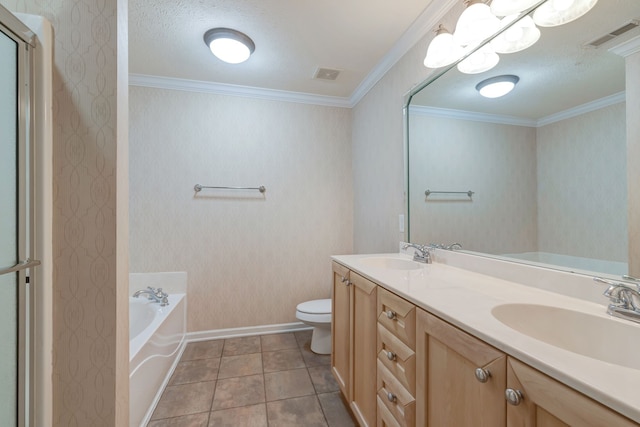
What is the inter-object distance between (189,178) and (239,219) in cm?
58

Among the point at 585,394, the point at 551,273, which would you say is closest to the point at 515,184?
the point at 551,273

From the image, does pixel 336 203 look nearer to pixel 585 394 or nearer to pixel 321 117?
Answer: pixel 321 117

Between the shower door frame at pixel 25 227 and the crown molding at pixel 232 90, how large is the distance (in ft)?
5.65

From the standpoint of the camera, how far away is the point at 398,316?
992 mm

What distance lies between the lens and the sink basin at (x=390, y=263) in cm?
163

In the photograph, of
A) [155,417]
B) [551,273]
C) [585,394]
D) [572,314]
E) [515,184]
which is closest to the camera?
[585,394]

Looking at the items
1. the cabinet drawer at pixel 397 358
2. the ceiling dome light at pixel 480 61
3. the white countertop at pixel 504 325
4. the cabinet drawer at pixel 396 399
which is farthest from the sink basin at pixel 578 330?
the ceiling dome light at pixel 480 61

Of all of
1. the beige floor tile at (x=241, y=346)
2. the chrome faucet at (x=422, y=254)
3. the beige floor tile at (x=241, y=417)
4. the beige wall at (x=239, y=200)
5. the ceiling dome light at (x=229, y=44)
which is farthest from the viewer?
the beige wall at (x=239, y=200)

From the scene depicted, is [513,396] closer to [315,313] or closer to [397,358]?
[397,358]

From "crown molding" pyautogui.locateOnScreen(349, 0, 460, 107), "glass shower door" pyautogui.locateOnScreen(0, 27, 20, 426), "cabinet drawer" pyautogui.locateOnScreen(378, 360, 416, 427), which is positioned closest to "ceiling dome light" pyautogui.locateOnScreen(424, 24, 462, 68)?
"crown molding" pyautogui.locateOnScreen(349, 0, 460, 107)

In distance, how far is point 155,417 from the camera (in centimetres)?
149

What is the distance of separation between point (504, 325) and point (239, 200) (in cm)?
226

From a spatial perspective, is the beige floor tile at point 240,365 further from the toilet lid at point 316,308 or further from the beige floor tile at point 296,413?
the toilet lid at point 316,308

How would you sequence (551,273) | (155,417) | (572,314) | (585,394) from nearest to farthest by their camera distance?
(585,394), (572,314), (551,273), (155,417)
